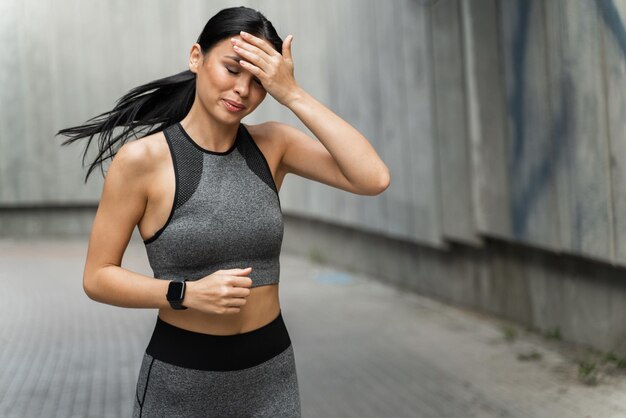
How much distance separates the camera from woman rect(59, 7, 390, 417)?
2.79 meters

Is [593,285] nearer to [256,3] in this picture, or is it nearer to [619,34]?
[619,34]

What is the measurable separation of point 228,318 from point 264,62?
0.70 meters

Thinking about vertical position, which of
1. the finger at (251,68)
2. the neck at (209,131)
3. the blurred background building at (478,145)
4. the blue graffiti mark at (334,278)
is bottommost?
the blue graffiti mark at (334,278)

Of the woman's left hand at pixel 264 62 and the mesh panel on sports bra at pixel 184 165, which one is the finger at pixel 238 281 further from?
the woman's left hand at pixel 264 62

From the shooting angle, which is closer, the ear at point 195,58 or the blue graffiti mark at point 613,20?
the ear at point 195,58

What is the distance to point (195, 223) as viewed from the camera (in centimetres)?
279

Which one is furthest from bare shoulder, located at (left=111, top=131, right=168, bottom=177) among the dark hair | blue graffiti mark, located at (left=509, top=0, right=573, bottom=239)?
blue graffiti mark, located at (left=509, top=0, right=573, bottom=239)

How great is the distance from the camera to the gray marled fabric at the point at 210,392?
9.37ft

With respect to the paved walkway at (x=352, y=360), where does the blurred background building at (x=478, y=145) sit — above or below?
above

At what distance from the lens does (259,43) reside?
2.77 m

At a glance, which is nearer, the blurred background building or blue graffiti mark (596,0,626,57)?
blue graffiti mark (596,0,626,57)

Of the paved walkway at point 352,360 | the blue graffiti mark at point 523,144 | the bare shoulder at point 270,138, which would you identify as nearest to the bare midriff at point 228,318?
the bare shoulder at point 270,138

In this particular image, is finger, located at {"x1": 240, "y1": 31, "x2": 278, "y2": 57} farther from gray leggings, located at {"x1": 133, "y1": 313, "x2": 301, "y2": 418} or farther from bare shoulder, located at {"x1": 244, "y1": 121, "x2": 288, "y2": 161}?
gray leggings, located at {"x1": 133, "y1": 313, "x2": 301, "y2": 418}

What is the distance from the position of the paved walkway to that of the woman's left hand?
328cm
